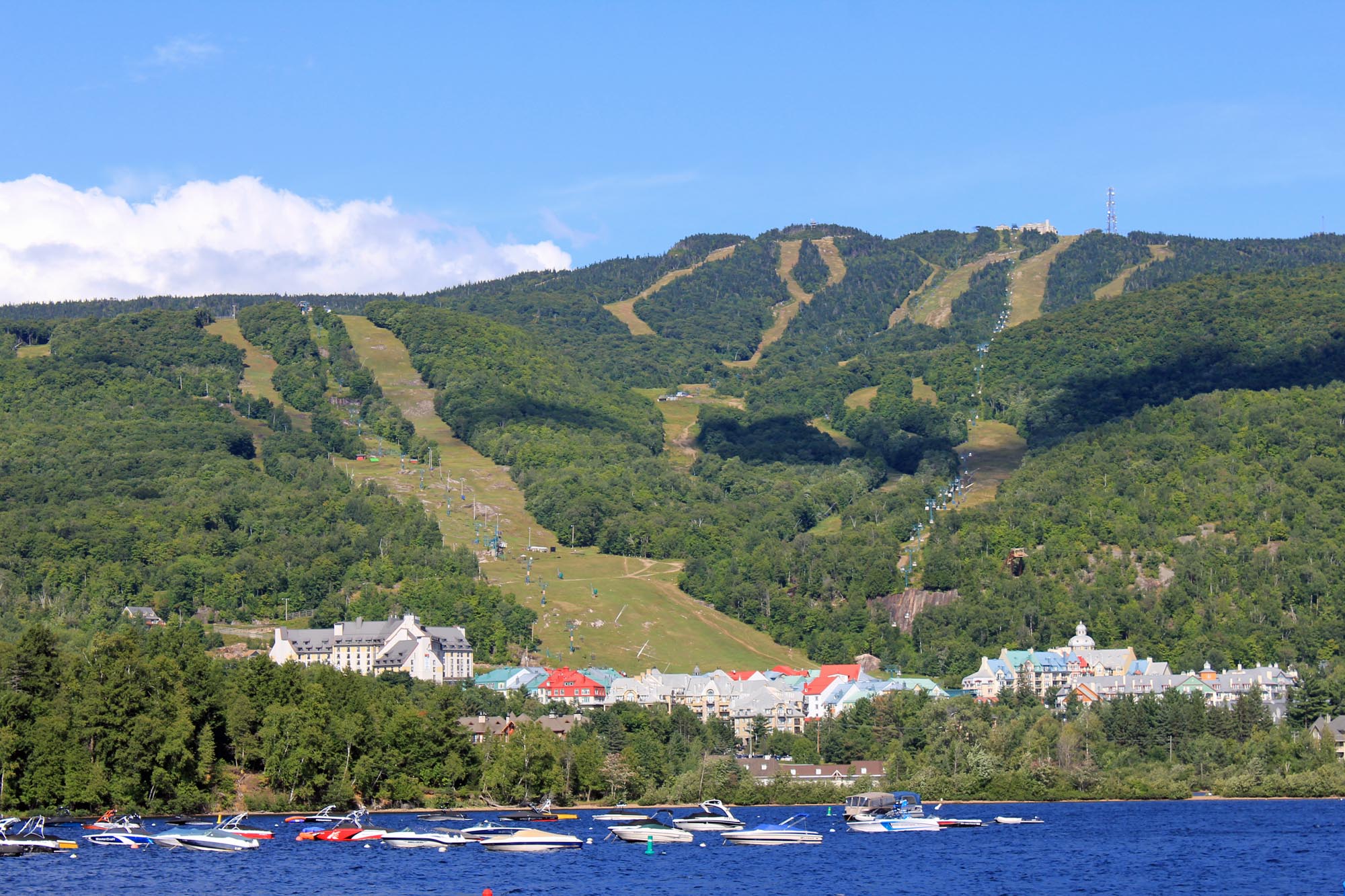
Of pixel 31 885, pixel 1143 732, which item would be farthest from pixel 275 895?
pixel 1143 732

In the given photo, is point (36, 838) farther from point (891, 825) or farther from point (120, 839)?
point (891, 825)

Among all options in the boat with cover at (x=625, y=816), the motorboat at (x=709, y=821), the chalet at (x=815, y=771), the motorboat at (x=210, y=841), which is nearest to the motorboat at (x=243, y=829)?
the motorboat at (x=210, y=841)

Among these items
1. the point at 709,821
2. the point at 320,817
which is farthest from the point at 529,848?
the point at 709,821

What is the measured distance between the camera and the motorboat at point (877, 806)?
496 ft

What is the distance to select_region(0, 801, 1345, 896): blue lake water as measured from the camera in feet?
352

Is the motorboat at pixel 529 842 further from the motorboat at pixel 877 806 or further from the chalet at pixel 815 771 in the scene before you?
the chalet at pixel 815 771

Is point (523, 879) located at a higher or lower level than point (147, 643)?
lower

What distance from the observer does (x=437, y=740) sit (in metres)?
162

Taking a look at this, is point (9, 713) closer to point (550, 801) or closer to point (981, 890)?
point (550, 801)

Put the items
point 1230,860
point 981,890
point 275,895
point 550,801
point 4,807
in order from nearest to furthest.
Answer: point 275,895
point 981,890
point 1230,860
point 4,807
point 550,801

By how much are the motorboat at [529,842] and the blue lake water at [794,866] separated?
Result: 3.93 feet

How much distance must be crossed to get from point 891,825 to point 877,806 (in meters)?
7.38

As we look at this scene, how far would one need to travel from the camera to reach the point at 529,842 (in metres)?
130

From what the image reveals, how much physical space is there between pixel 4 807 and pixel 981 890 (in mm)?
78254
